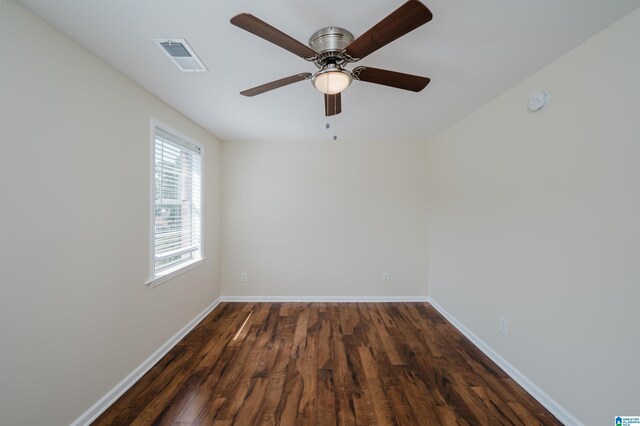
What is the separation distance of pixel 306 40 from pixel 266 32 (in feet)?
1.51

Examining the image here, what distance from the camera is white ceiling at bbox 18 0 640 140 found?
121 centimetres

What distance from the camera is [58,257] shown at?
139cm

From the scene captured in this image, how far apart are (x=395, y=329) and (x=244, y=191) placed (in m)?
2.69

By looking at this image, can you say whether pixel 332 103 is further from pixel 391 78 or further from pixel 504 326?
pixel 504 326

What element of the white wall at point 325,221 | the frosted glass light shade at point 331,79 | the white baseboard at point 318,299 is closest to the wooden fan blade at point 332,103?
the frosted glass light shade at point 331,79

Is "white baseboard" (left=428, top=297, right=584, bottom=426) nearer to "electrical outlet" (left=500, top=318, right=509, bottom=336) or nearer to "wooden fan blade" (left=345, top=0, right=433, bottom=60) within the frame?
"electrical outlet" (left=500, top=318, right=509, bottom=336)

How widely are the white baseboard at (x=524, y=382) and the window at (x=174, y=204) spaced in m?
3.14

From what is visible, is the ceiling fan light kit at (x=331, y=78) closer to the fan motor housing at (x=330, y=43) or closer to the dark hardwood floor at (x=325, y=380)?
the fan motor housing at (x=330, y=43)

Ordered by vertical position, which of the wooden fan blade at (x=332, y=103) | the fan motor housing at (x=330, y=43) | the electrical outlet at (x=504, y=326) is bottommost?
the electrical outlet at (x=504, y=326)

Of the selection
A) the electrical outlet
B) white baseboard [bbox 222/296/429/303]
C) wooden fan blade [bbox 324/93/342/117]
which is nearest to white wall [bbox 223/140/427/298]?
white baseboard [bbox 222/296/429/303]

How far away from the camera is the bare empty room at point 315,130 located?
1.24m

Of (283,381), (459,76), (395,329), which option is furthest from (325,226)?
(459,76)

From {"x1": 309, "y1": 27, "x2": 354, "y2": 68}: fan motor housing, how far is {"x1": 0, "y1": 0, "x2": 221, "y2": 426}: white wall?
1473 millimetres

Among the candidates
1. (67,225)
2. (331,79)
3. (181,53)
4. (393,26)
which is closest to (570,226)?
(393,26)
